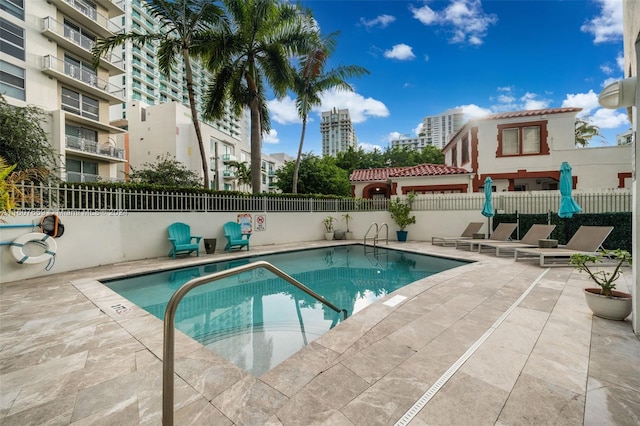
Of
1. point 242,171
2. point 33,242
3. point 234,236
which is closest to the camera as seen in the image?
point 33,242

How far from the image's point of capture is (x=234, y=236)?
33.4 ft

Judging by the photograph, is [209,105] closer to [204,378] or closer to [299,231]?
[299,231]

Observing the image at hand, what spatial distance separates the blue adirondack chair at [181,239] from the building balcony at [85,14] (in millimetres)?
18573

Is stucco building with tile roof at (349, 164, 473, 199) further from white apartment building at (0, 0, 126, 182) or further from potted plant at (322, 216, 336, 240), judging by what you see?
white apartment building at (0, 0, 126, 182)

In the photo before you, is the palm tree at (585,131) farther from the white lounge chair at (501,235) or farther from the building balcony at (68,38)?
the building balcony at (68,38)

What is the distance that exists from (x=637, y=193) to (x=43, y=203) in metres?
10.9

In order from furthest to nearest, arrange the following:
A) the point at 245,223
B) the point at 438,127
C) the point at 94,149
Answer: the point at 438,127 → the point at 94,149 → the point at 245,223

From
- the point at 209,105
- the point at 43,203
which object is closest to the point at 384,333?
the point at 43,203

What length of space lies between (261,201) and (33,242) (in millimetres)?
7133

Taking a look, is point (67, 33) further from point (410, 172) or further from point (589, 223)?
point (589, 223)

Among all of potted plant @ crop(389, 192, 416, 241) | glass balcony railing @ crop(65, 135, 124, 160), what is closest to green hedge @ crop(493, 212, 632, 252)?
potted plant @ crop(389, 192, 416, 241)

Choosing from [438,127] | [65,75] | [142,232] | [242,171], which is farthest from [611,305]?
[438,127]

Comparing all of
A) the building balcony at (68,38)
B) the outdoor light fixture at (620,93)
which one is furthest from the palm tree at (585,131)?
the building balcony at (68,38)

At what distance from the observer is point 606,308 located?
11.0 ft
